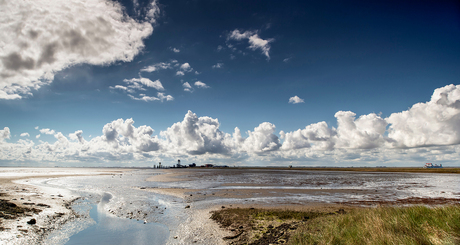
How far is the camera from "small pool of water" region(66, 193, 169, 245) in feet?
35.9

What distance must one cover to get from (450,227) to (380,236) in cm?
234

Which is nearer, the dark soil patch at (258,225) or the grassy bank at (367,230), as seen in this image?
the grassy bank at (367,230)

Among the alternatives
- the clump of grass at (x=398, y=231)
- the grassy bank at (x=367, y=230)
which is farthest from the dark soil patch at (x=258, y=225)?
the clump of grass at (x=398, y=231)

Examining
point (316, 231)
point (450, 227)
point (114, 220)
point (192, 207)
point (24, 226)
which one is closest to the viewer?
point (450, 227)

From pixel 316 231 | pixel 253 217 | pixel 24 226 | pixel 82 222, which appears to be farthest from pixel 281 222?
pixel 24 226

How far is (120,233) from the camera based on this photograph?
12047mm

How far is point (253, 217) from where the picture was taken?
14.1m

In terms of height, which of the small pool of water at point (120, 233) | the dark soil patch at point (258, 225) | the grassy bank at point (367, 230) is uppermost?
the grassy bank at point (367, 230)

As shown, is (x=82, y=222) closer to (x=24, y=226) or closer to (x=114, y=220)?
(x=114, y=220)

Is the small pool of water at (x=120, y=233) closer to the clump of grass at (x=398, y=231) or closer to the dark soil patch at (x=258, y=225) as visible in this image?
the dark soil patch at (x=258, y=225)

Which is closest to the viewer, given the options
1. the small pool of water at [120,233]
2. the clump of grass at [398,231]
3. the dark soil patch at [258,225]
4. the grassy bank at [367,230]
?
the clump of grass at [398,231]

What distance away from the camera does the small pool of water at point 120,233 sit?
10930 millimetres

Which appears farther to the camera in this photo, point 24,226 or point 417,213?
point 24,226

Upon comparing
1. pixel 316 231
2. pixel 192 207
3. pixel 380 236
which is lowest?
pixel 192 207
